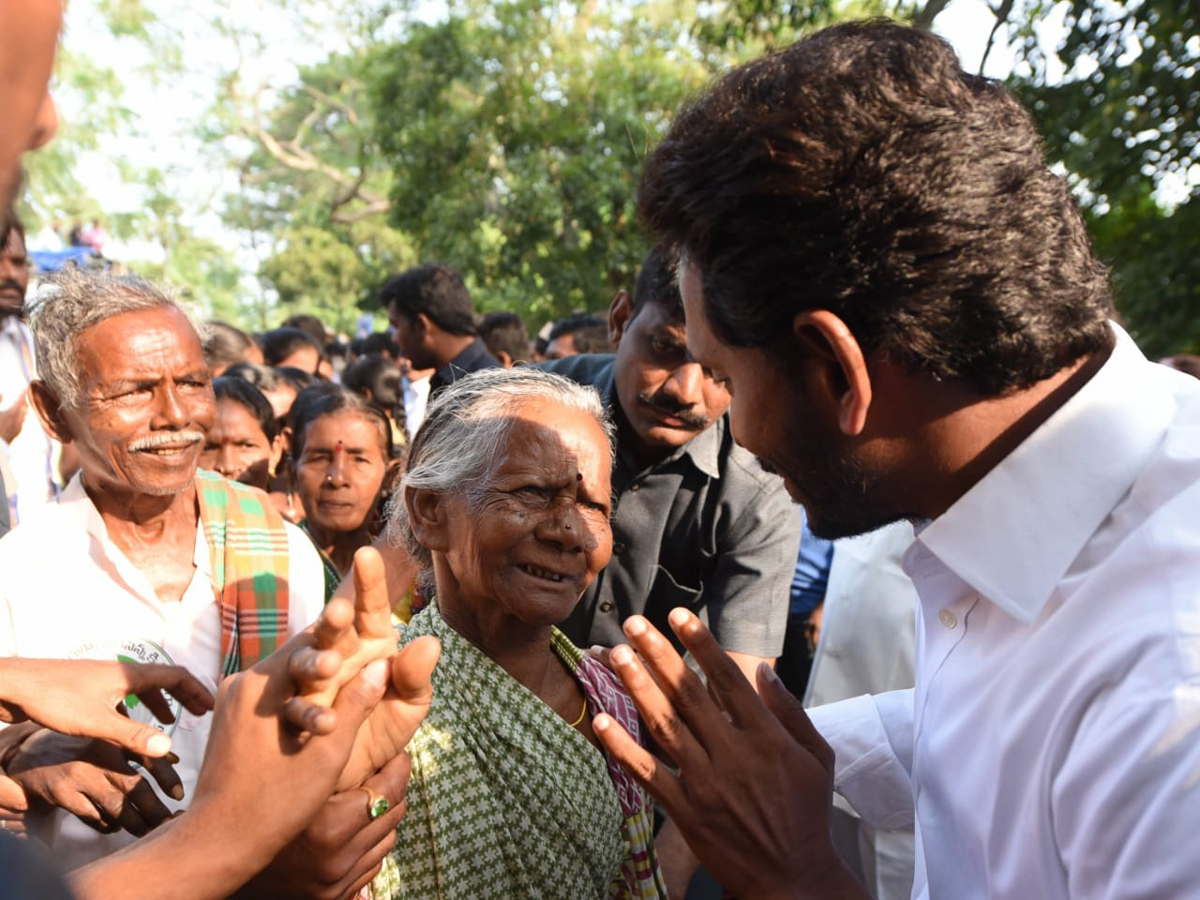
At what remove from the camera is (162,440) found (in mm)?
2732

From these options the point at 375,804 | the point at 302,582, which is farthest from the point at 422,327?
the point at 375,804

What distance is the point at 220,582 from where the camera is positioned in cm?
274

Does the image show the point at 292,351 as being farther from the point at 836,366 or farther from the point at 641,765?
the point at 836,366

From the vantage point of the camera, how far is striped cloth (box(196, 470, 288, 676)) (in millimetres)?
2678

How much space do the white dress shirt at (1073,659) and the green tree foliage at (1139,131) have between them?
6592mm

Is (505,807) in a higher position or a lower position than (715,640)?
lower

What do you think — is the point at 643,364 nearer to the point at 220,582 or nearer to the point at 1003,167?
the point at 220,582

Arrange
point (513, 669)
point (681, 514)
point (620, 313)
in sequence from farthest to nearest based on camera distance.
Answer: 1. point (620, 313)
2. point (681, 514)
3. point (513, 669)

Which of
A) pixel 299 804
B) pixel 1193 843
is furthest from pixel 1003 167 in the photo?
pixel 299 804

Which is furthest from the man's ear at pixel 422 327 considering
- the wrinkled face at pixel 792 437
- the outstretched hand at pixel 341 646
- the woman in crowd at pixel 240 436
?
the outstretched hand at pixel 341 646

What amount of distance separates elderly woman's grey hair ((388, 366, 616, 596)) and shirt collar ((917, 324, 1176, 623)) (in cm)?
121

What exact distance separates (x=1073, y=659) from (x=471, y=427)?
1479 millimetres

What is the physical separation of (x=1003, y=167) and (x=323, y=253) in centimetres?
3076

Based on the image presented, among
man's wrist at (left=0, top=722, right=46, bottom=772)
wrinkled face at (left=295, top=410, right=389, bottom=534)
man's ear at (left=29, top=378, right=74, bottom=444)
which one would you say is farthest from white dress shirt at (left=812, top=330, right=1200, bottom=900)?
wrinkled face at (left=295, top=410, right=389, bottom=534)
